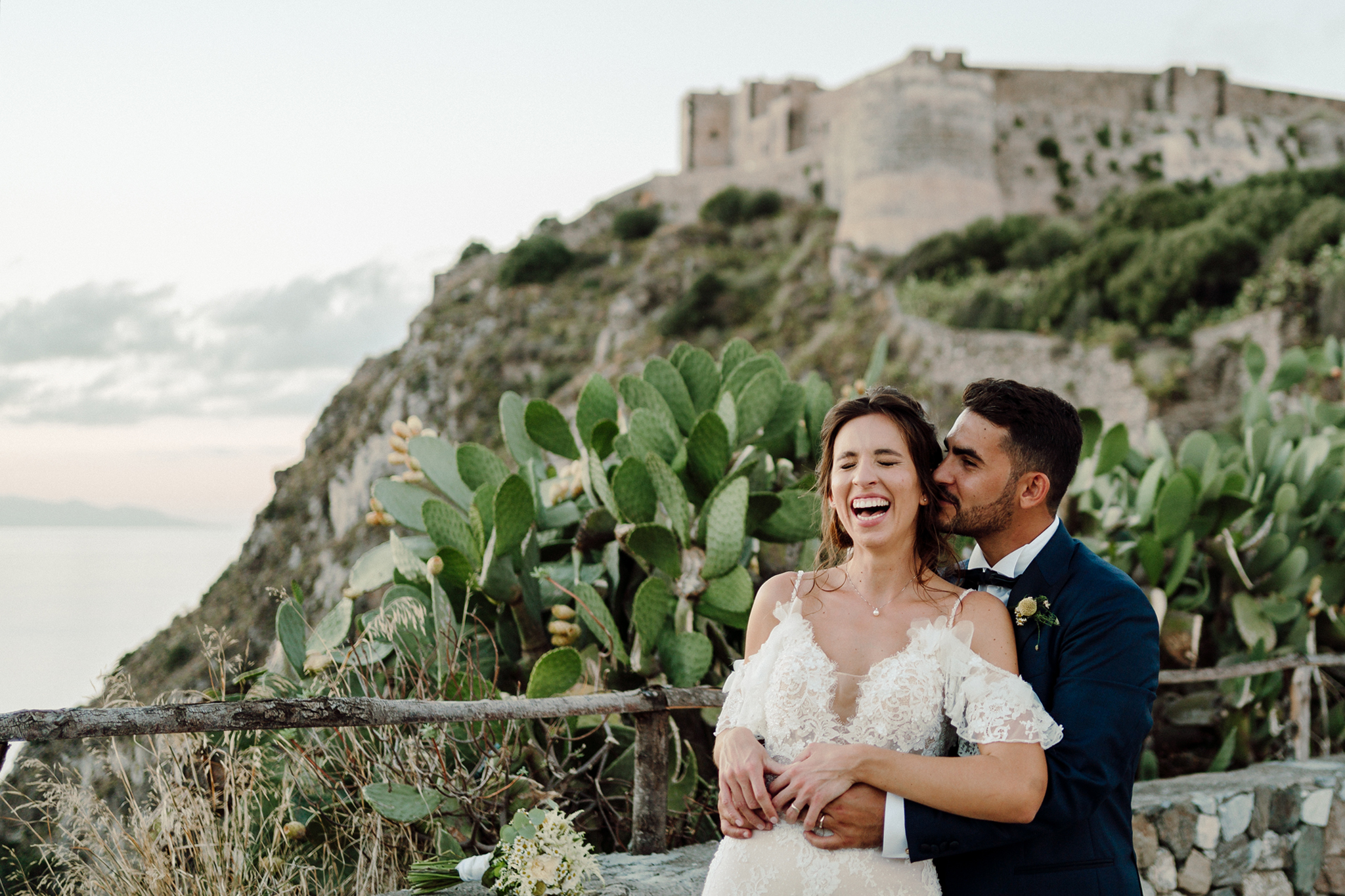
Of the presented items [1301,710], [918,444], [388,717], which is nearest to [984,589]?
[918,444]

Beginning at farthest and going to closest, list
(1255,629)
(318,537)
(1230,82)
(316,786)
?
(1230,82) < (318,537) < (1255,629) < (316,786)

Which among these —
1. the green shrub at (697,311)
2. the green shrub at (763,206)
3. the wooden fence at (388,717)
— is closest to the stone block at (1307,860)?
the wooden fence at (388,717)

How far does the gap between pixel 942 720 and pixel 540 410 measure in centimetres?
169

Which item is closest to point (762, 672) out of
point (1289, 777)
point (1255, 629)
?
point (1289, 777)

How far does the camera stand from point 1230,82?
2930 centimetres

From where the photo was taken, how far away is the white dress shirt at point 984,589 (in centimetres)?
129

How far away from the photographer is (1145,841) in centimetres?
251

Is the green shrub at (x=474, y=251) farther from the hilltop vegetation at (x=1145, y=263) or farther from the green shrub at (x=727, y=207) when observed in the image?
the hilltop vegetation at (x=1145, y=263)

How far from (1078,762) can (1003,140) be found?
27419 mm

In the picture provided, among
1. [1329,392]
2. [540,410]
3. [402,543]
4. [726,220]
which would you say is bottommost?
[402,543]

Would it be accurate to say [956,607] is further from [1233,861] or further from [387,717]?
[1233,861]

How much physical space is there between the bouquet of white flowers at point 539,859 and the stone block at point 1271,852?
6.66 ft

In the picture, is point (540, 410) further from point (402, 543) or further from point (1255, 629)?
point (1255, 629)

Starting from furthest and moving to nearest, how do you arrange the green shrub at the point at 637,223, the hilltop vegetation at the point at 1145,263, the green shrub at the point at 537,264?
1. the green shrub at the point at 637,223
2. the green shrub at the point at 537,264
3. the hilltop vegetation at the point at 1145,263
